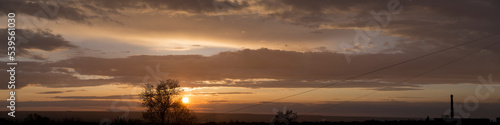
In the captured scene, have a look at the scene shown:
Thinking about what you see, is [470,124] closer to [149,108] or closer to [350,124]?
[350,124]

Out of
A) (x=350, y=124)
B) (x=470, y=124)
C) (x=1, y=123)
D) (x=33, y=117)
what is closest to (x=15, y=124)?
(x=1, y=123)

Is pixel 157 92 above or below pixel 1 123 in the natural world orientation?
above

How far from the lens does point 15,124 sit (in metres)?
48.2

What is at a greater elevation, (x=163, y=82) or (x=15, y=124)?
(x=163, y=82)

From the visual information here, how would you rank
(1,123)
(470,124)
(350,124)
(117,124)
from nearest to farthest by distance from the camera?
(1,123)
(117,124)
(350,124)
(470,124)

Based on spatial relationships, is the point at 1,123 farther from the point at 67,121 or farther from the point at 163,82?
the point at 163,82

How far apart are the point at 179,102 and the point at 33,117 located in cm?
1928

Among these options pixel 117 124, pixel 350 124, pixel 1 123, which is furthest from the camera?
pixel 350 124

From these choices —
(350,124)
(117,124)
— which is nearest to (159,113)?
(117,124)

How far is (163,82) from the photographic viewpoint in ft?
180

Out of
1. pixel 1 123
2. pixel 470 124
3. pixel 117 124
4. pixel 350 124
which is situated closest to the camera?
pixel 1 123

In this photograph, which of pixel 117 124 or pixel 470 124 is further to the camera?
pixel 470 124

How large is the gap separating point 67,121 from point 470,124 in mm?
69772

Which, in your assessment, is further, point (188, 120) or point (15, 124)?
point (188, 120)
